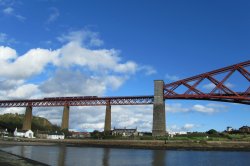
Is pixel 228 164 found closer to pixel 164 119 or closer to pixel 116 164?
pixel 116 164

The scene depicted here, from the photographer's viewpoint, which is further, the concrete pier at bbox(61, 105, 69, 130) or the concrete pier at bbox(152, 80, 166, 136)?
the concrete pier at bbox(61, 105, 69, 130)

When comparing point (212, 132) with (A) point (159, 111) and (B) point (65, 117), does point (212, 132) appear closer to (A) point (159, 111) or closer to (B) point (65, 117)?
(A) point (159, 111)

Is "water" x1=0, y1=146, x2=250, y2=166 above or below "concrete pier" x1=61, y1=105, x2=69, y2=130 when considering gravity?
below

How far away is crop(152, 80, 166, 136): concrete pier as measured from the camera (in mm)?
108000

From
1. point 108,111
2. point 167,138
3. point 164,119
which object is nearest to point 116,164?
point 167,138

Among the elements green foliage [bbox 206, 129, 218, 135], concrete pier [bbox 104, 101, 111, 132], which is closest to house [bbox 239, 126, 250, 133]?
green foliage [bbox 206, 129, 218, 135]

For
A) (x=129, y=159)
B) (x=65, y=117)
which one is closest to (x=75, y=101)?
(x=65, y=117)

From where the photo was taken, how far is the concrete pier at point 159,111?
108 meters

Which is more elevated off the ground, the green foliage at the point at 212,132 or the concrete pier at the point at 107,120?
the concrete pier at the point at 107,120

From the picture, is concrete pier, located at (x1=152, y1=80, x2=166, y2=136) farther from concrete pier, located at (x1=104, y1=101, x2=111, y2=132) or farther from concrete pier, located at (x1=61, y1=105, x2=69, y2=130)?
concrete pier, located at (x1=61, y1=105, x2=69, y2=130)

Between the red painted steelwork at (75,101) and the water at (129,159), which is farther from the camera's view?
the red painted steelwork at (75,101)

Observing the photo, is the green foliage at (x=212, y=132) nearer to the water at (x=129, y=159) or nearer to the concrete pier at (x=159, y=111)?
the concrete pier at (x=159, y=111)

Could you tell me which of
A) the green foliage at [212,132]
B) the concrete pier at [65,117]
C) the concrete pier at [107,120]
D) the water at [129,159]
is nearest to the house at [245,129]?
the green foliage at [212,132]

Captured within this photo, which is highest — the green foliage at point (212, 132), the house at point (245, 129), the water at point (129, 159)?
the house at point (245, 129)
